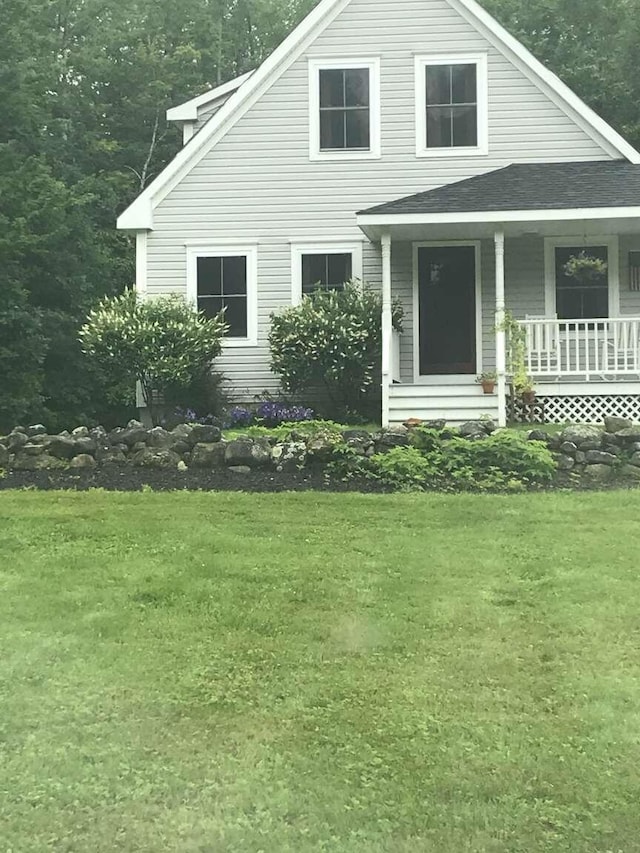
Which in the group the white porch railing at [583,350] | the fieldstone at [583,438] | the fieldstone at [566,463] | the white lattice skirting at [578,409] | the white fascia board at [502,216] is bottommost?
the fieldstone at [566,463]

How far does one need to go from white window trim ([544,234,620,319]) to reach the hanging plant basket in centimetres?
14

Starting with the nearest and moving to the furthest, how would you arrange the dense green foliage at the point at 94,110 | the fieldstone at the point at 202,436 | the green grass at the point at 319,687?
the green grass at the point at 319,687
the fieldstone at the point at 202,436
the dense green foliage at the point at 94,110

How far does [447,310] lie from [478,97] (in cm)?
338

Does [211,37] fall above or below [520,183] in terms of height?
above

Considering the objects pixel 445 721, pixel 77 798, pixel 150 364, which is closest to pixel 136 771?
pixel 77 798

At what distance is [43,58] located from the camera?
24875mm

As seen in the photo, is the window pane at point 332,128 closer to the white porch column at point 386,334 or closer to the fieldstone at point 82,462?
the white porch column at point 386,334

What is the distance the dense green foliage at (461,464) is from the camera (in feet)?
29.3

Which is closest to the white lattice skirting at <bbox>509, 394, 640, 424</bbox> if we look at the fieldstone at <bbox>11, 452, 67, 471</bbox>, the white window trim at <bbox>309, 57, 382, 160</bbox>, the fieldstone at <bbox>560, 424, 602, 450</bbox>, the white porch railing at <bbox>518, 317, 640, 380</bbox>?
the white porch railing at <bbox>518, 317, 640, 380</bbox>

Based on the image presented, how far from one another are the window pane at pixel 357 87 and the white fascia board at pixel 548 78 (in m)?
1.76

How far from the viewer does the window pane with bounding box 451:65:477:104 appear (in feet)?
46.5

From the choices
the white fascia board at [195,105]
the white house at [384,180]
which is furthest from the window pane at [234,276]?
the white fascia board at [195,105]

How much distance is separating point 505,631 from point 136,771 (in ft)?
7.62

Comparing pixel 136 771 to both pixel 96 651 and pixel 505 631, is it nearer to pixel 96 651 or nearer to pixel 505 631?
pixel 96 651
